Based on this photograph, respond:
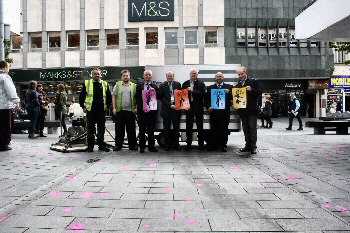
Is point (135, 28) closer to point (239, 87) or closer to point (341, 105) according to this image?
point (341, 105)

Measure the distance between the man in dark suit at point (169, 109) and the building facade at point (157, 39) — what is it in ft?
75.4

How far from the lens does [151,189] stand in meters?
5.21

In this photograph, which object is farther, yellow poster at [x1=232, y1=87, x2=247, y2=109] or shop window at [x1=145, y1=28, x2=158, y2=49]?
shop window at [x1=145, y1=28, x2=158, y2=49]

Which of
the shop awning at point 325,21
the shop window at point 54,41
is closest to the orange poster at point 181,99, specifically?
the shop awning at point 325,21

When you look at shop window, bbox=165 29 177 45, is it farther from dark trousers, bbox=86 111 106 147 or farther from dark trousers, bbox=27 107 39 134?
dark trousers, bbox=86 111 106 147

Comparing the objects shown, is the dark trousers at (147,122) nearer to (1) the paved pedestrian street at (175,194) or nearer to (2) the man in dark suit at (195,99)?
(2) the man in dark suit at (195,99)

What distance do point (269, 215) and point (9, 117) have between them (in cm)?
757

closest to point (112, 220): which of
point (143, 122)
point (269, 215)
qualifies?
point (269, 215)

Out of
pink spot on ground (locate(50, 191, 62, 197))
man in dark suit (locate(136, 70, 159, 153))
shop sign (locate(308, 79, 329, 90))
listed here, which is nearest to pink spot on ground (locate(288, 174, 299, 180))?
pink spot on ground (locate(50, 191, 62, 197))

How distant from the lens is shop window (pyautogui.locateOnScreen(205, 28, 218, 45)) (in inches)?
1329

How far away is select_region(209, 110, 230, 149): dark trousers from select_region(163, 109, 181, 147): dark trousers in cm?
82

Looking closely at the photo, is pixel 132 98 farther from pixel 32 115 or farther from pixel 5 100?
pixel 32 115

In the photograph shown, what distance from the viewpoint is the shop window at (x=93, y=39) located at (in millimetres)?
34156

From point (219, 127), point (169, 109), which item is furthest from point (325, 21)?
point (169, 109)
